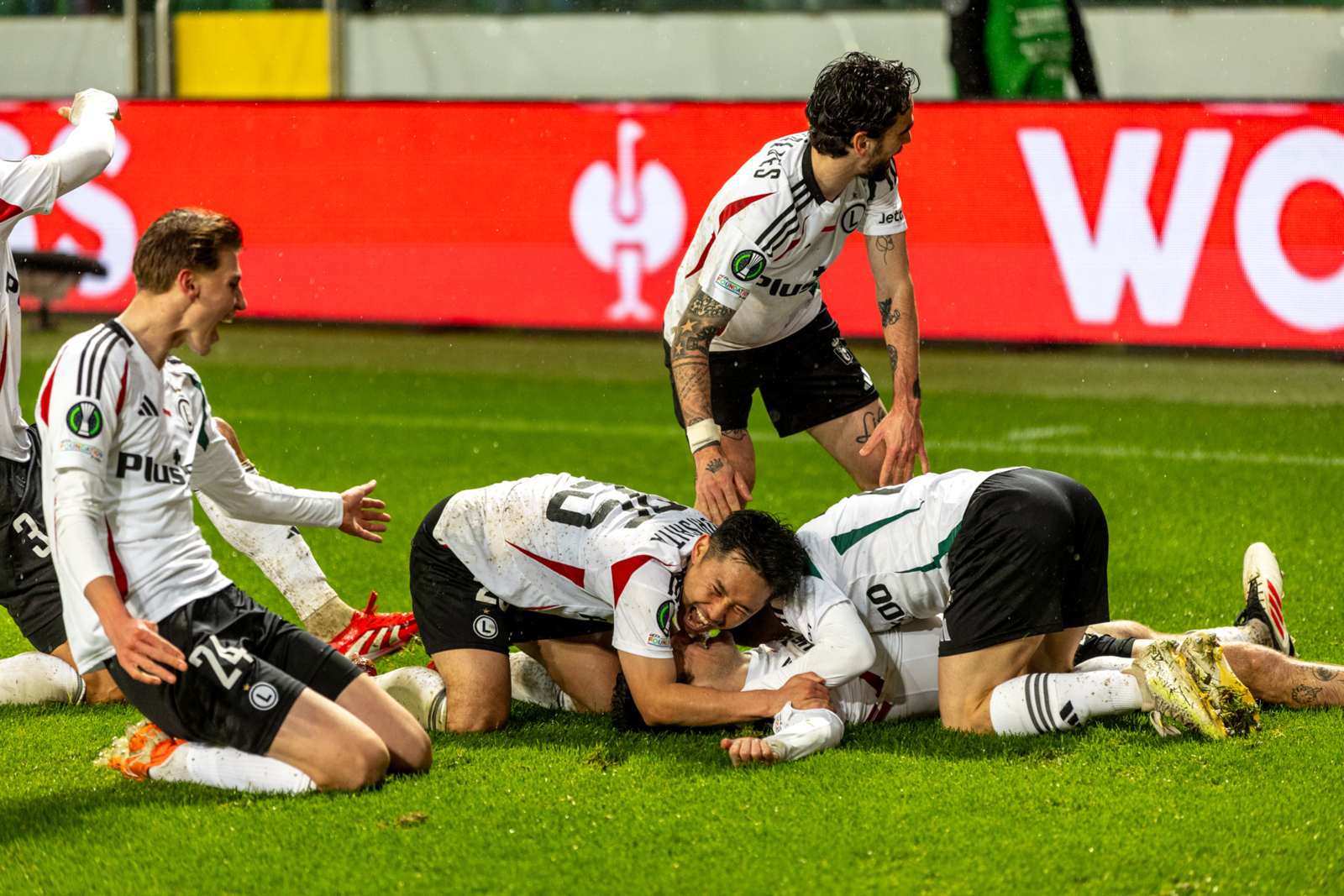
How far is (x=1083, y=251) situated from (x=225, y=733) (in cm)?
859

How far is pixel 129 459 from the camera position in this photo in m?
4.02

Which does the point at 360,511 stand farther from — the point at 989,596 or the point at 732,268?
the point at 989,596

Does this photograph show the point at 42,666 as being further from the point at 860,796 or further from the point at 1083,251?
the point at 1083,251

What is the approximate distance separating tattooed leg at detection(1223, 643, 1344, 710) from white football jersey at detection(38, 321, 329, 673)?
119 inches

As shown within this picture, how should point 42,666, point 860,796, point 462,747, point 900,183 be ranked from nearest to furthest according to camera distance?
point 860,796 < point 462,747 < point 42,666 < point 900,183

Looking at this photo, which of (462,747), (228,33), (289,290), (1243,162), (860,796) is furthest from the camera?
(228,33)

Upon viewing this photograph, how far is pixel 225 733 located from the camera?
4.11 meters

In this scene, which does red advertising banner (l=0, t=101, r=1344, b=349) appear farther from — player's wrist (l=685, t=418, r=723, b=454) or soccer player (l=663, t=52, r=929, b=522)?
player's wrist (l=685, t=418, r=723, b=454)

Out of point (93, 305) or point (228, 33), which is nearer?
point (93, 305)

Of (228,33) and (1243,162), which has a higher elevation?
(228,33)

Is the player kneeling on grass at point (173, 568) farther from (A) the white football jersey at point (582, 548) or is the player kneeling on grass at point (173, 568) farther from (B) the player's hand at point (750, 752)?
(B) the player's hand at point (750, 752)

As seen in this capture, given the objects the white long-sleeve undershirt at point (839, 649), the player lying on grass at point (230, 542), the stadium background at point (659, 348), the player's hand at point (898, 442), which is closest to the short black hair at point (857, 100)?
the player's hand at point (898, 442)

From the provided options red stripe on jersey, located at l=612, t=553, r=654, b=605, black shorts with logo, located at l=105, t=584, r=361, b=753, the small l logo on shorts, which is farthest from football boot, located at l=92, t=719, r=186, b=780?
red stripe on jersey, located at l=612, t=553, r=654, b=605

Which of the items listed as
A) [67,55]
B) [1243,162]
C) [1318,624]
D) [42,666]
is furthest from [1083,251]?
[67,55]
